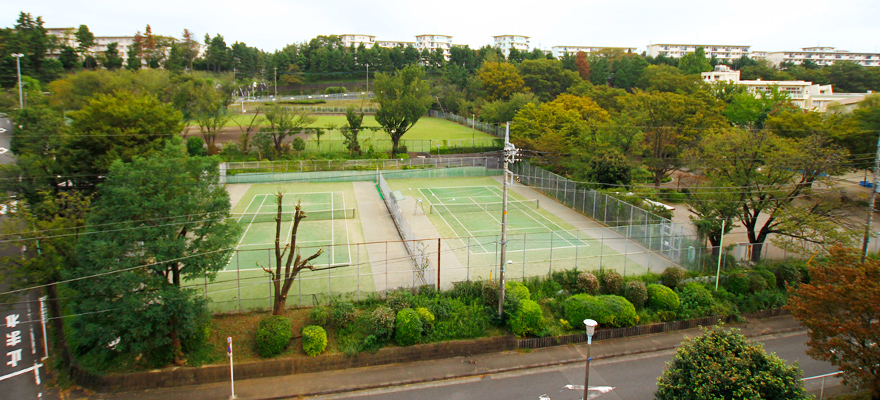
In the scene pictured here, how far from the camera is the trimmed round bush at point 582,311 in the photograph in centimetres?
1983

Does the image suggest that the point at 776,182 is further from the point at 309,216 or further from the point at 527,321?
the point at 309,216

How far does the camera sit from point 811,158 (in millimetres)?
24469

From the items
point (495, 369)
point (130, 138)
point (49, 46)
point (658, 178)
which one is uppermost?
point (49, 46)

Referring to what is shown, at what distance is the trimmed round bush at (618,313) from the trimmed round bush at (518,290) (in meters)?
2.94

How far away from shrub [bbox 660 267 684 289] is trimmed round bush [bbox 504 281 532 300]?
6.55m

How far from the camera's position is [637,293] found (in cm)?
2088

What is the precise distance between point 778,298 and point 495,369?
44.9 feet

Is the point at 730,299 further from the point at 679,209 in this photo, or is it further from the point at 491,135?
the point at 491,135

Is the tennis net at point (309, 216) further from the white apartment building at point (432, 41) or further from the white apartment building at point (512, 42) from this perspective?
the white apartment building at point (512, 42)

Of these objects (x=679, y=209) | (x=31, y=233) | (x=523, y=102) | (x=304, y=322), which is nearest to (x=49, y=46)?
(x=523, y=102)

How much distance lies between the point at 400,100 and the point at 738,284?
3945cm

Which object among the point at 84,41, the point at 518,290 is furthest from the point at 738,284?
the point at 84,41

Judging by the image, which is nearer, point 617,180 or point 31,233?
point 31,233

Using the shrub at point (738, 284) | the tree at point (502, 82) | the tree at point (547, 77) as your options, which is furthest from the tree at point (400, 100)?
the shrub at point (738, 284)
